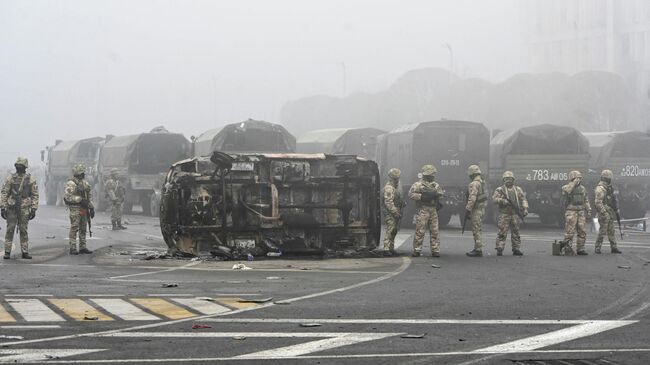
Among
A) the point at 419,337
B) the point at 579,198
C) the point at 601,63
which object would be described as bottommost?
the point at 419,337

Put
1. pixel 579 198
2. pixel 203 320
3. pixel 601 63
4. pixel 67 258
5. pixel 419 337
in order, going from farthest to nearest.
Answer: pixel 601 63 < pixel 579 198 < pixel 67 258 < pixel 203 320 < pixel 419 337

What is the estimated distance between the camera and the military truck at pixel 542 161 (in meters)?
29.7

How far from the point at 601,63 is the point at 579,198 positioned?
38940 mm

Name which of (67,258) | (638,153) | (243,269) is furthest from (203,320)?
(638,153)

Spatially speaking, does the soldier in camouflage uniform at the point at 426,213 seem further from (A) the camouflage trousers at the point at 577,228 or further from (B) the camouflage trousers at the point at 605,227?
(B) the camouflage trousers at the point at 605,227

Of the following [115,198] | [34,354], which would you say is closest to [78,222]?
[115,198]

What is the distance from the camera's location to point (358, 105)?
92062mm

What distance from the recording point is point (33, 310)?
399 inches

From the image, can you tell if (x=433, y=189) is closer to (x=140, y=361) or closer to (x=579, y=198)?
(x=579, y=198)

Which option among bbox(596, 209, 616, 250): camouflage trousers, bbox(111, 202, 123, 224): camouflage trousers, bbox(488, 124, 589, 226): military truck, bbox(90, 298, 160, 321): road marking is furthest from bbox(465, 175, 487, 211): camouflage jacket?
bbox(111, 202, 123, 224): camouflage trousers

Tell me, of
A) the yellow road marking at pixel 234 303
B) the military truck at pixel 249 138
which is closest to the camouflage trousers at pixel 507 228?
the yellow road marking at pixel 234 303

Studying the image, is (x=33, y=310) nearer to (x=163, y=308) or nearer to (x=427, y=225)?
(x=163, y=308)

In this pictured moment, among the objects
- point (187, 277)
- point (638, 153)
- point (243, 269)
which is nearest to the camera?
point (187, 277)

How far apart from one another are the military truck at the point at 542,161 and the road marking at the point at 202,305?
20.0 meters
